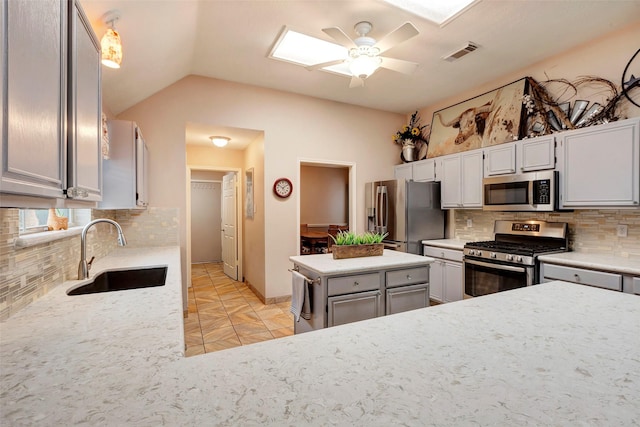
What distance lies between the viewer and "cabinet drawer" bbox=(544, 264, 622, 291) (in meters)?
2.33

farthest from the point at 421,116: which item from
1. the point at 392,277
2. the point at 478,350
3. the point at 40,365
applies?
the point at 40,365

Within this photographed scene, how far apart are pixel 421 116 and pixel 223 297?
164 inches

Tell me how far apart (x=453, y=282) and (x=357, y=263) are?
1.88 meters

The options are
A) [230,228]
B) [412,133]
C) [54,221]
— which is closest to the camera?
[54,221]

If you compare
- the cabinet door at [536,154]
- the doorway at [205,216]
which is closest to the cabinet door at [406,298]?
the cabinet door at [536,154]

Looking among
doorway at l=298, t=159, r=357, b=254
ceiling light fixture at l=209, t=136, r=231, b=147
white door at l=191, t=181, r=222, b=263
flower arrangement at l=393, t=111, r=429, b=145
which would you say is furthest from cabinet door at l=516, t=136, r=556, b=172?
white door at l=191, t=181, r=222, b=263

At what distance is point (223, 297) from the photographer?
4.46 metres

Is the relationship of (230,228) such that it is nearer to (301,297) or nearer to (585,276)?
(301,297)

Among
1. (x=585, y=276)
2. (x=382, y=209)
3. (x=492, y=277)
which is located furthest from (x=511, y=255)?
(x=382, y=209)

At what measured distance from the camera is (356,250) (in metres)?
2.62

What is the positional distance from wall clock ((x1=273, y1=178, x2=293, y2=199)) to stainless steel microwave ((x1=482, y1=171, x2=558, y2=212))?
8.03 ft

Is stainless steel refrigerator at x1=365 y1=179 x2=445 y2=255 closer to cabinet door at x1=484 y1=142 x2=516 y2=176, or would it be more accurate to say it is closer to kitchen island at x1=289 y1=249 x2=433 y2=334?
cabinet door at x1=484 y1=142 x2=516 y2=176

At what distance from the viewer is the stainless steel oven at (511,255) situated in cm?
285

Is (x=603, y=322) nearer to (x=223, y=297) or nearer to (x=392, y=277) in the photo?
(x=392, y=277)
